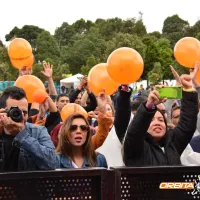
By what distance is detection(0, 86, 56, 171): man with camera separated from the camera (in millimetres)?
2371

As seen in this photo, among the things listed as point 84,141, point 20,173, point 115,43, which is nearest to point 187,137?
point 84,141

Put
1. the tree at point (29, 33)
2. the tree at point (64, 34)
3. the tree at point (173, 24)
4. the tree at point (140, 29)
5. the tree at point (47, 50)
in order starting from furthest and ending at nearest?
the tree at point (29, 33)
the tree at point (64, 34)
the tree at point (173, 24)
the tree at point (140, 29)
the tree at point (47, 50)

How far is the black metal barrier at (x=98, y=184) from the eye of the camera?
6.57 feet

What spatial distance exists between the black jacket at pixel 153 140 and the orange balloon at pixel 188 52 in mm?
2485

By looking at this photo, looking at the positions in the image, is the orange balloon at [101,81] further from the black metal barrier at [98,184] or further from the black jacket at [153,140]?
the black metal barrier at [98,184]

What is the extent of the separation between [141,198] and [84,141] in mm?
1252

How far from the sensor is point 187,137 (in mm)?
2979

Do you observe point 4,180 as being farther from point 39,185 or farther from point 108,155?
point 108,155

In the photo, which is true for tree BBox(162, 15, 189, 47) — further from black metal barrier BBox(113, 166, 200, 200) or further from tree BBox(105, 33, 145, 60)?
black metal barrier BBox(113, 166, 200, 200)

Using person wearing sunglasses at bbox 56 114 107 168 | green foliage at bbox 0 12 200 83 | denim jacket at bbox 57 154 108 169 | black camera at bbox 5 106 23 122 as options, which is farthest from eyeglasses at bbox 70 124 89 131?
green foliage at bbox 0 12 200 83

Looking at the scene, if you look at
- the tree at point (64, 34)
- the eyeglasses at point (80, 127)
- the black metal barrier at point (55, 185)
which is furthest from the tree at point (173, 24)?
the black metal barrier at point (55, 185)

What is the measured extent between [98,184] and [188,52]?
12.0 feet

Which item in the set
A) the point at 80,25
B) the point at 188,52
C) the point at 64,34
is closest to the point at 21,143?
the point at 188,52

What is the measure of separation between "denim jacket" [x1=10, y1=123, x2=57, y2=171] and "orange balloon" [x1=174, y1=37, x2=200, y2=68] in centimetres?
320
